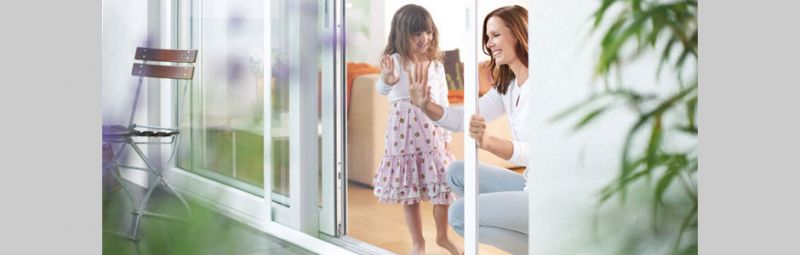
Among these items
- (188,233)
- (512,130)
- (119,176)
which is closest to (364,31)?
(512,130)

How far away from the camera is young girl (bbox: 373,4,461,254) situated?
3.71 meters

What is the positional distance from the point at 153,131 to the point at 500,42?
183 centimetres

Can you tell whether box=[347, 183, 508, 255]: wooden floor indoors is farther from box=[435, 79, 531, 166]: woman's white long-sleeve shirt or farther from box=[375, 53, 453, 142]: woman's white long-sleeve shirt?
box=[435, 79, 531, 166]: woman's white long-sleeve shirt

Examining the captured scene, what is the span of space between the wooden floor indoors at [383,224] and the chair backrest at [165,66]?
89 centimetres

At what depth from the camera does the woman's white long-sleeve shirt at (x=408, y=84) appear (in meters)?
3.66

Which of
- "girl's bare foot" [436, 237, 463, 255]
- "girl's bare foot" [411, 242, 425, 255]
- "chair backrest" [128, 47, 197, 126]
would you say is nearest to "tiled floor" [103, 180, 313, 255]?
"chair backrest" [128, 47, 197, 126]

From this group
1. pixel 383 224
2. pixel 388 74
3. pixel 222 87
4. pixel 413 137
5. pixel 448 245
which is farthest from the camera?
pixel 222 87

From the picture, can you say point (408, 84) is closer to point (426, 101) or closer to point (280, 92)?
point (426, 101)

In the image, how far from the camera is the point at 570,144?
9.49 ft

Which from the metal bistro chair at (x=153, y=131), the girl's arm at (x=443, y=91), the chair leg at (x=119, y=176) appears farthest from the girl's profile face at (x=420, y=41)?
the chair leg at (x=119, y=176)

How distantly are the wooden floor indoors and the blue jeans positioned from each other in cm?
22

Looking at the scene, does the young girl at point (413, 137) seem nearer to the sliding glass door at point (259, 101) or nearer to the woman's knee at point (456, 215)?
the woman's knee at point (456, 215)

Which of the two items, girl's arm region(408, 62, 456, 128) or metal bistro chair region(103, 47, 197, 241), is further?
metal bistro chair region(103, 47, 197, 241)

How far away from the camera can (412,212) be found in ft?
12.9
